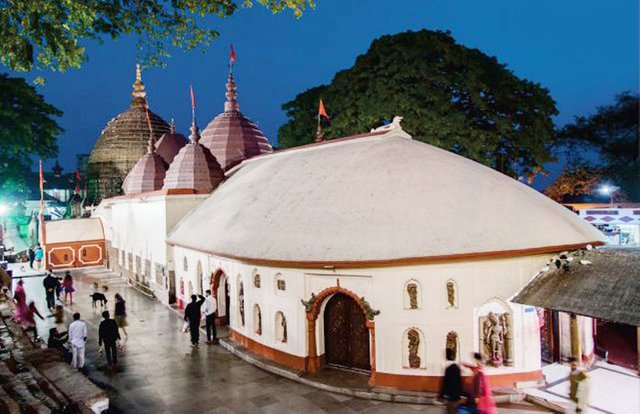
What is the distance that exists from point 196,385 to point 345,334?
425 cm

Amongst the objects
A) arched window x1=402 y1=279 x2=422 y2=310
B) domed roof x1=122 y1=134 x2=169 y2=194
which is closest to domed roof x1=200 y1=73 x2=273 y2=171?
domed roof x1=122 y1=134 x2=169 y2=194

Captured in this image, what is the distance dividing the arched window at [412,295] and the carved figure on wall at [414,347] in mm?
630

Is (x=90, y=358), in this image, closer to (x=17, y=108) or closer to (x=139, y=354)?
(x=139, y=354)

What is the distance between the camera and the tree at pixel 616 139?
35.4 meters

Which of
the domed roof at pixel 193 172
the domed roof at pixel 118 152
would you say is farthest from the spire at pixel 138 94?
the domed roof at pixel 193 172

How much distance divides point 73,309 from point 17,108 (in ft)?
38.0

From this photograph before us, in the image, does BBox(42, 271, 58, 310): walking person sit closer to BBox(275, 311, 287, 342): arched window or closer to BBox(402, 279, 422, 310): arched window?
BBox(275, 311, 287, 342): arched window

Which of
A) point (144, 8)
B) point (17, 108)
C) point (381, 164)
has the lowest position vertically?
point (381, 164)

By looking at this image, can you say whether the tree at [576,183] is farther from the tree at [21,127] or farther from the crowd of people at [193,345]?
the tree at [21,127]

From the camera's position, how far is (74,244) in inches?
1476

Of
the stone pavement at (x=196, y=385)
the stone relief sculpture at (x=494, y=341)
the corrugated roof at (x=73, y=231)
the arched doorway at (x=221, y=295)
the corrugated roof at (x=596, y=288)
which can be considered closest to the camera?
the corrugated roof at (x=596, y=288)

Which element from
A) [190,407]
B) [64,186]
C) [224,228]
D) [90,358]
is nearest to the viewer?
[190,407]

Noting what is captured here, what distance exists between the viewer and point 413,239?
11586 millimetres

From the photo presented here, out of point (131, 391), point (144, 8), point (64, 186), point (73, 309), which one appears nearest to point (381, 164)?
point (144, 8)
